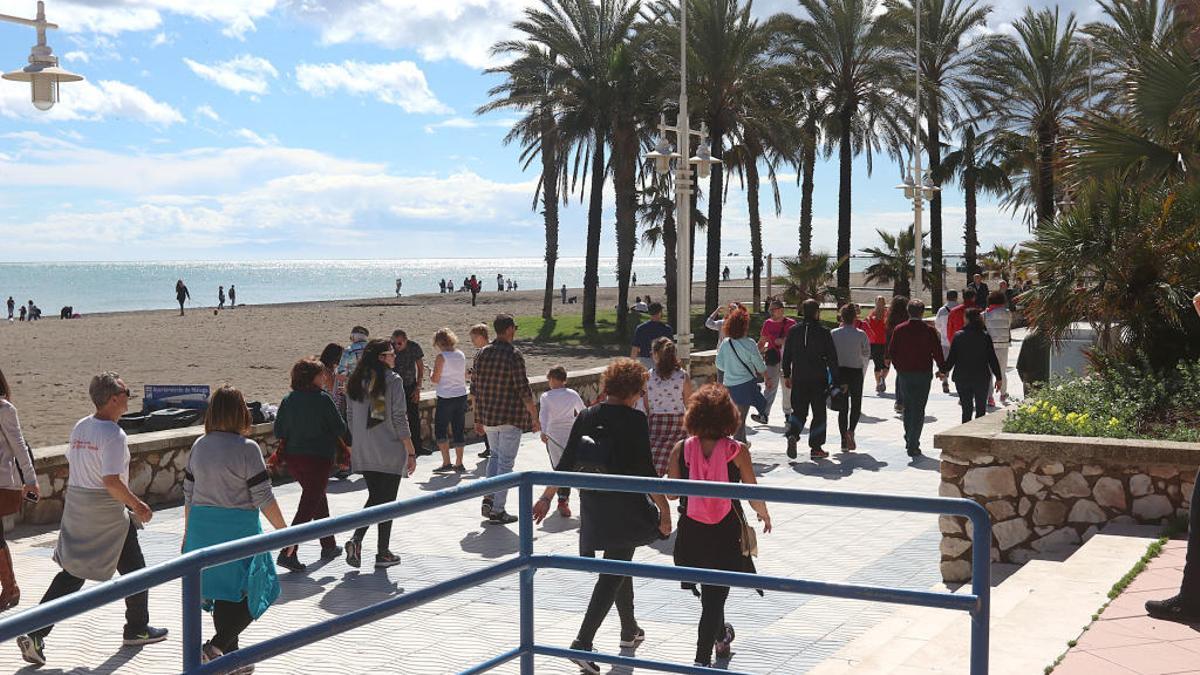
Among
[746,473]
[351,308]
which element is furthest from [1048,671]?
[351,308]

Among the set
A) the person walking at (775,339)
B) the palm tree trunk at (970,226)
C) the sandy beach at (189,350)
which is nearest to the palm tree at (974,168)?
the palm tree trunk at (970,226)

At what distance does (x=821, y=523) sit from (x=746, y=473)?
445 centimetres

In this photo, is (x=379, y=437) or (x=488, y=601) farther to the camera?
(x=379, y=437)

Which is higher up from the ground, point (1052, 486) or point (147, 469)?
point (1052, 486)

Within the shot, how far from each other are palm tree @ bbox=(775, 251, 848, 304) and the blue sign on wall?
A: 2408cm

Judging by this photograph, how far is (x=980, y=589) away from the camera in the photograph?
12.4ft

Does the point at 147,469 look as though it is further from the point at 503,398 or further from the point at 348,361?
the point at 503,398

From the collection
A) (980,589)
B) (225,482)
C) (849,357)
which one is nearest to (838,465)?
(849,357)

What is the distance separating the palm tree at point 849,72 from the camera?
130 ft

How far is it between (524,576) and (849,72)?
38206 mm

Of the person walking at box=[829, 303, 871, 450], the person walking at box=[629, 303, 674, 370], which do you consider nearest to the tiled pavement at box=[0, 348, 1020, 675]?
the person walking at box=[829, 303, 871, 450]

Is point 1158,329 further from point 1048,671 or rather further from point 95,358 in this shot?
point 95,358

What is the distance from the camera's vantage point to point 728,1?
3694 centimetres

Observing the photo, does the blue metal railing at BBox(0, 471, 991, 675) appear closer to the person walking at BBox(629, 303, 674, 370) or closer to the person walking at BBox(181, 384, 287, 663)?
the person walking at BBox(181, 384, 287, 663)
